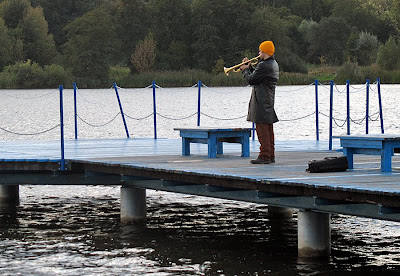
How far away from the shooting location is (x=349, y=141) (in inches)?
533

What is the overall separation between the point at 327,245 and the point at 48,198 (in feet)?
32.1

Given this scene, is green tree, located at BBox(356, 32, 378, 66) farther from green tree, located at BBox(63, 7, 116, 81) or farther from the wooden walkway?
the wooden walkway

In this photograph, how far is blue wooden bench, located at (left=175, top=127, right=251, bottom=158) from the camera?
15734mm

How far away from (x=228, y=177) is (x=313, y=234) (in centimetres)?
140

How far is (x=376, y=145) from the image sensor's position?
13.2m

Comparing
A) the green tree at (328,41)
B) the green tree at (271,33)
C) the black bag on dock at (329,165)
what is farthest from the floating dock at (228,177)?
the green tree at (328,41)

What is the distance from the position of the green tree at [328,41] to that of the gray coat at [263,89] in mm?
91617

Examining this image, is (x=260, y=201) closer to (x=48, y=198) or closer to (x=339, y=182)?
(x=339, y=182)


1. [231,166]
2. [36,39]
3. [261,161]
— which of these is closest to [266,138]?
[261,161]

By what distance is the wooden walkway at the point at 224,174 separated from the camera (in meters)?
11.7

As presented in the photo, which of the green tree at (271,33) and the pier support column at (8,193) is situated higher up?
the green tree at (271,33)

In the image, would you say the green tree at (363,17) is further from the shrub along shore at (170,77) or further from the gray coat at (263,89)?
the gray coat at (263,89)

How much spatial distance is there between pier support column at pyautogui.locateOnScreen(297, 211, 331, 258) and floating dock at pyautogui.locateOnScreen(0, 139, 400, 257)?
0.01 meters

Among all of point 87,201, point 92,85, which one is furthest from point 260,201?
point 92,85
